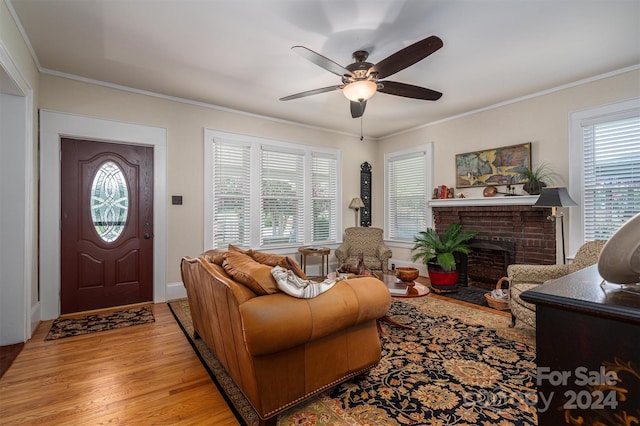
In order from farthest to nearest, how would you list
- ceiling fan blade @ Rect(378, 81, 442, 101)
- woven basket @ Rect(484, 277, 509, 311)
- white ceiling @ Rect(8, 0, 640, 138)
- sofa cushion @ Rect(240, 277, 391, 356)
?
woven basket @ Rect(484, 277, 509, 311), ceiling fan blade @ Rect(378, 81, 442, 101), white ceiling @ Rect(8, 0, 640, 138), sofa cushion @ Rect(240, 277, 391, 356)

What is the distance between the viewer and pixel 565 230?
3.75m

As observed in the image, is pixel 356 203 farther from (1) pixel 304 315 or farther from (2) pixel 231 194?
(1) pixel 304 315

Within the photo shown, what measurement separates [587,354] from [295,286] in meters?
1.19

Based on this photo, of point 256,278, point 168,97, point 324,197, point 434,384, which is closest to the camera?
point 256,278

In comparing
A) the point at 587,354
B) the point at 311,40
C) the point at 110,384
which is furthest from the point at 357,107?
the point at 110,384

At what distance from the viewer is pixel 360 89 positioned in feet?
8.71

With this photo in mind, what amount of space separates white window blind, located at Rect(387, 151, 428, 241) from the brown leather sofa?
3806mm

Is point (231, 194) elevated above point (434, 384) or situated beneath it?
elevated above

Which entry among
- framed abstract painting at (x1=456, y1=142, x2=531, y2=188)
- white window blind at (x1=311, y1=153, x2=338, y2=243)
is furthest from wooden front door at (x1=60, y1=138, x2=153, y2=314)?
framed abstract painting at (x1=456, y1=142, x2=531, y2=188)

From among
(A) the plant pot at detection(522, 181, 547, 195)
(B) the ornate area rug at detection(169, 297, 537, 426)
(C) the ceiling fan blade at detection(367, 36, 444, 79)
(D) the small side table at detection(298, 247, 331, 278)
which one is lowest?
(B) the ornate area rug at detection(169, 297, 537, 426)

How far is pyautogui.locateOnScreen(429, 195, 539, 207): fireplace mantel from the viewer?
3.94 meters

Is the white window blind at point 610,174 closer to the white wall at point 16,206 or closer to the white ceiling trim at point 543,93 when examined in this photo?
the white ceiling trim at point 543,93

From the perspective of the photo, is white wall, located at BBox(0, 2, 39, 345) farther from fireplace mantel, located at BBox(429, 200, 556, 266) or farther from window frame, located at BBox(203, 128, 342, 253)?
fireplace mantel, located at BBox(429, 200, 556, 266)

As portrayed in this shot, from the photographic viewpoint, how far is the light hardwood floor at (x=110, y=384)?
176 cm
